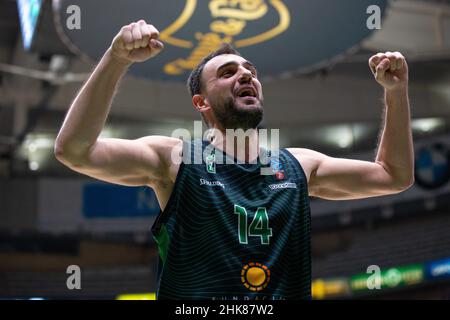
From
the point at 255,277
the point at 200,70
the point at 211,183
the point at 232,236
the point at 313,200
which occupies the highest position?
the point at 313,200

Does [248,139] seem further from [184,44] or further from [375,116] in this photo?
[375,116]

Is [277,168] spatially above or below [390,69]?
below

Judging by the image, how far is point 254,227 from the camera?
1880 mm

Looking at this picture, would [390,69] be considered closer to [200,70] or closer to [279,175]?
[279,175]

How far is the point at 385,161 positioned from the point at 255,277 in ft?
2.31

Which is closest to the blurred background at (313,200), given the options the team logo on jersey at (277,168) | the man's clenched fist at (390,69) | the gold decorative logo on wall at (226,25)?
the gold decorative logo on wall at (226,25)

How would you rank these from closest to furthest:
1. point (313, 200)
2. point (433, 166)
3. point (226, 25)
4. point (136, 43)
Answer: point (136, 43) → point (226, 25) → point (433, 166) → point (313, 200)

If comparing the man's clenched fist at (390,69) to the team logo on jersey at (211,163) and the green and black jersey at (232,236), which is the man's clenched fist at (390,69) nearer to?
the green and black jersey at (232,236)

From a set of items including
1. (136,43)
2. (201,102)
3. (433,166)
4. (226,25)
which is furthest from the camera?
(433,166)

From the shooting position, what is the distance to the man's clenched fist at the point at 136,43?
1720 mm

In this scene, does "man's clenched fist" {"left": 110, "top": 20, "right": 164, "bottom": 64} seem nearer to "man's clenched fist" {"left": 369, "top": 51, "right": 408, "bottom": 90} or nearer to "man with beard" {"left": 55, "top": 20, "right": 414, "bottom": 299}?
"man with beard" {"left": 55, "top": 20, "right": 414, "bottom": 299}

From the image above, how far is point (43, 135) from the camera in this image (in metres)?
14.1

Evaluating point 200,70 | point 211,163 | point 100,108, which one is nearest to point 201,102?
point 200,70
